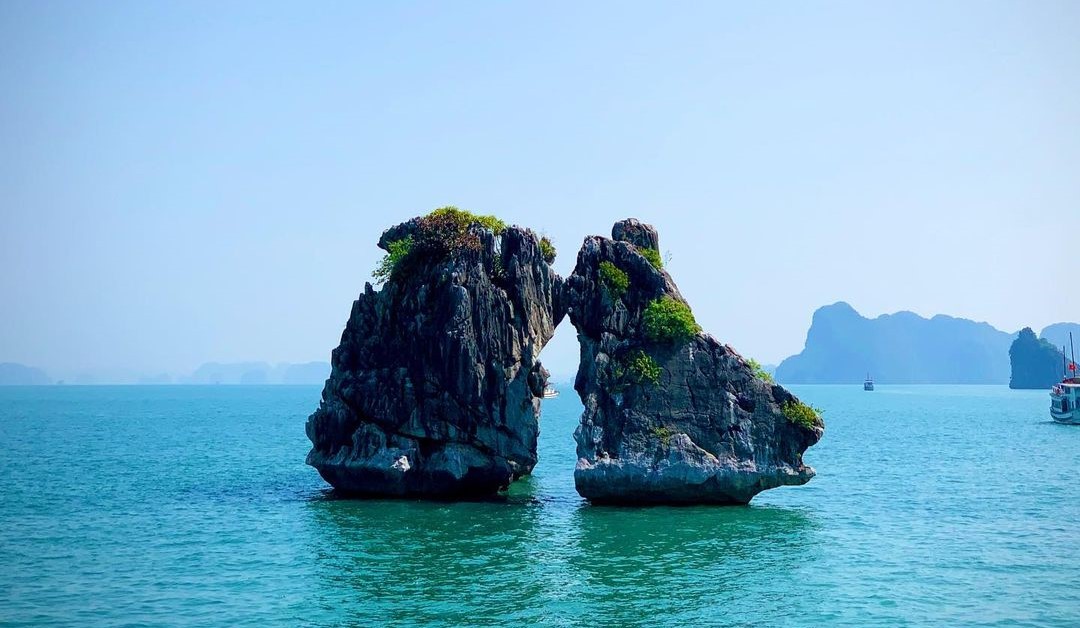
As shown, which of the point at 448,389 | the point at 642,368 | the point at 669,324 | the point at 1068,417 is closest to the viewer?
the point at 642,368

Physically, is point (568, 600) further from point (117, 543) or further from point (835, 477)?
point (835, 477)

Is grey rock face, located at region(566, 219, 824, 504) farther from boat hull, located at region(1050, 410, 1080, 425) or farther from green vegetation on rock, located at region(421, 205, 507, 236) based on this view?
boat hull, located at region(1050, 410, 1080, 425)

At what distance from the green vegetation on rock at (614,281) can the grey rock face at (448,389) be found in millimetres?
3096

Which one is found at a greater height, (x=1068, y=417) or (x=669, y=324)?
(x=669, y=324)

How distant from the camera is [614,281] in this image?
45.6 metres

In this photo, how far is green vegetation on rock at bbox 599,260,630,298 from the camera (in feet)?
150

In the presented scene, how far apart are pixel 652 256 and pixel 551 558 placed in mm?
18631

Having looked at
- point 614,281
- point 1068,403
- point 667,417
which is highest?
point 614,281

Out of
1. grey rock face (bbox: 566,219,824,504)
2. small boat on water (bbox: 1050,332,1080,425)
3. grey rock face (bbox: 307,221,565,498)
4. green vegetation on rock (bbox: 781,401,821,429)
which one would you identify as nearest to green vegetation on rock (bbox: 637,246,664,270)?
grey rock face (bbox: 566,219,824,504)

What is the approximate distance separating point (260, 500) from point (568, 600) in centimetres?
2315

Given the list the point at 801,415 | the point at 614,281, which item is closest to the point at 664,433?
the point at 801,415

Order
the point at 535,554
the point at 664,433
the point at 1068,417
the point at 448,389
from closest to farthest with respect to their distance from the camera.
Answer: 1. the point at 535,554
2. the point at 664,433
3. the point at 448,389
4. the point at 1068,417

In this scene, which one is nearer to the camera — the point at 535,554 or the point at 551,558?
the point at 551,558

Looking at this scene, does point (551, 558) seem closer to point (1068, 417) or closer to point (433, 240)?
point (433, 240)
